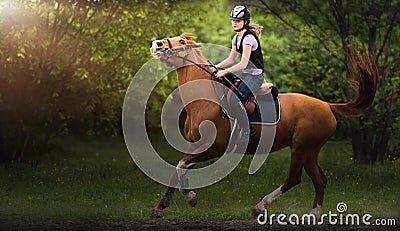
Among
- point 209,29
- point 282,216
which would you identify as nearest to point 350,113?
point 282,216

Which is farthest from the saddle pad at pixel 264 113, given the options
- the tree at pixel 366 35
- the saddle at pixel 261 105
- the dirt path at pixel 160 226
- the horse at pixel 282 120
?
the tree at pixel 366 35

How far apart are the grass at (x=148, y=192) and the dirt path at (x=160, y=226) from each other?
0.38 meters

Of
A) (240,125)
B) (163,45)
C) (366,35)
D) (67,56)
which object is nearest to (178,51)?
(163,45)

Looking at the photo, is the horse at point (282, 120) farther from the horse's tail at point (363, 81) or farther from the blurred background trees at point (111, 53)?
the blurred background trees at point (111, 53)

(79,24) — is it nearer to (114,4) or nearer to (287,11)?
(114,4)

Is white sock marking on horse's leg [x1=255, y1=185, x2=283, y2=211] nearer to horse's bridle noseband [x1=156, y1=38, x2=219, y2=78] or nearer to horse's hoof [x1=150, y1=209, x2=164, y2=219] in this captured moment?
horse's hoof [x1=150, y1=209, x2=164, y2=219]

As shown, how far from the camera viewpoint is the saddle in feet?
29.5

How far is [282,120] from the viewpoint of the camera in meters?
9.19

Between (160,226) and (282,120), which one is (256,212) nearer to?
(282,120)

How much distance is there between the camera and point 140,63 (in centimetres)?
1502

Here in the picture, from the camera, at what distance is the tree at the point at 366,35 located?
14.2 m

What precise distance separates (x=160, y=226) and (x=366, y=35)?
346 inches

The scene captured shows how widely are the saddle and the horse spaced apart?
0.39ft

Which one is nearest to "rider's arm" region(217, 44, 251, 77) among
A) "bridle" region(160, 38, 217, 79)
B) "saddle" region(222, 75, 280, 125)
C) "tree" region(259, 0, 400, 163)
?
"saddle" region(222, 75, 280, 125)
